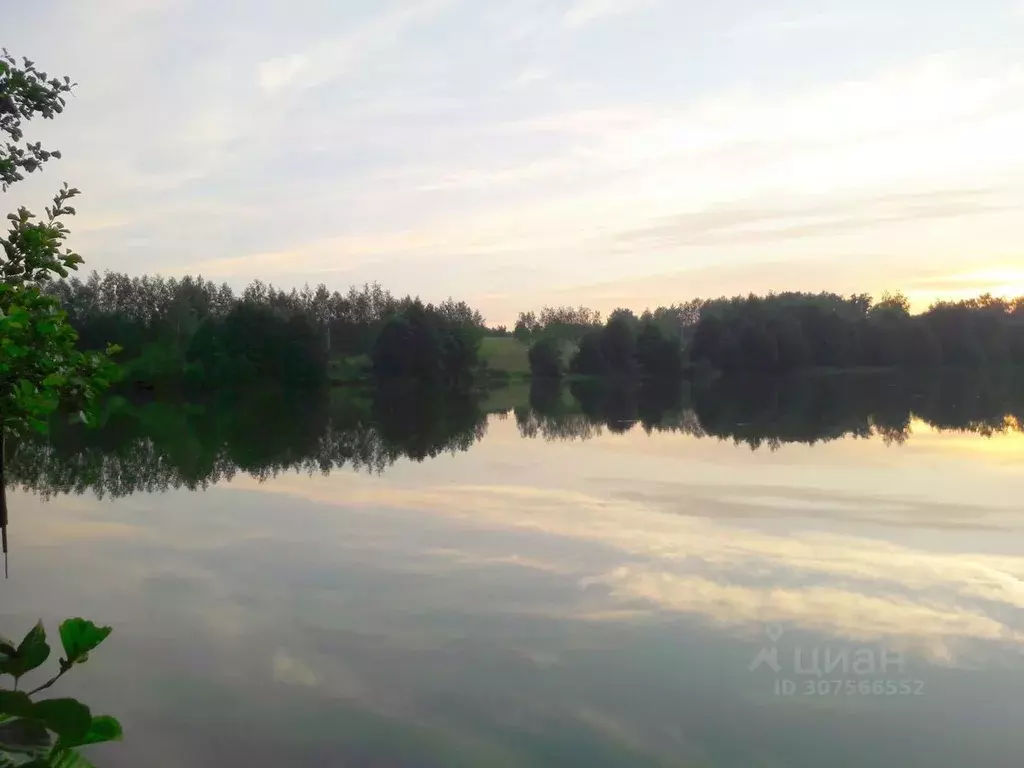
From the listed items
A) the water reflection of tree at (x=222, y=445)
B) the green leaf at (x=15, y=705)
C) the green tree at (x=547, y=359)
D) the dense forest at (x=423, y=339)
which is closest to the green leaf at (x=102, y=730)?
the green leaf at (x=15, y=705)

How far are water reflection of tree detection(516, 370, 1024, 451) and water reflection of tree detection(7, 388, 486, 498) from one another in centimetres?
520

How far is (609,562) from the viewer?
11797 millimetres

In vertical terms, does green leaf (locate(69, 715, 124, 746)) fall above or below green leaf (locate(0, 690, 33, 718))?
below

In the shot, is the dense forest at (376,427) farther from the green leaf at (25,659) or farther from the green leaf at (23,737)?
the green leaf at (23,737)

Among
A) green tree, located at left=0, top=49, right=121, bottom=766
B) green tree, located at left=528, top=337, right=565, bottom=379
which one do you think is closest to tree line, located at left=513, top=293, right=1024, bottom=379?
green tree, located at left=528, top=337, right=565, bottom=379

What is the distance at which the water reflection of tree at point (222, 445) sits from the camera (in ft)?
71.3

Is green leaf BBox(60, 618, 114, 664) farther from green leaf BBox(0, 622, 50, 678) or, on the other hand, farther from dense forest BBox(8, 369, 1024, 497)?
dense forest BBox(8, 369, 1024, 497)

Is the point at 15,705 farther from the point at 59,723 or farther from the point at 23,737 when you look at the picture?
the point at 23,737

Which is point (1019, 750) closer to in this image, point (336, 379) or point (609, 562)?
point (609, 562)

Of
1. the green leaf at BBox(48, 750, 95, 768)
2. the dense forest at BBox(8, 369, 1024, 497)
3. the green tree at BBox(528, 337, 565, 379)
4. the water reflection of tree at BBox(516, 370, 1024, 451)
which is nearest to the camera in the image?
the green leaf at BBox(48, 750, 95, 768)

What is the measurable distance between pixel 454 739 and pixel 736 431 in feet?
86.9

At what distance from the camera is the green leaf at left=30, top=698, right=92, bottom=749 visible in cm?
296

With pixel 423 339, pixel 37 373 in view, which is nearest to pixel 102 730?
pixel 37 373

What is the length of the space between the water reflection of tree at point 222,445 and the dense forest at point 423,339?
21.8 m
